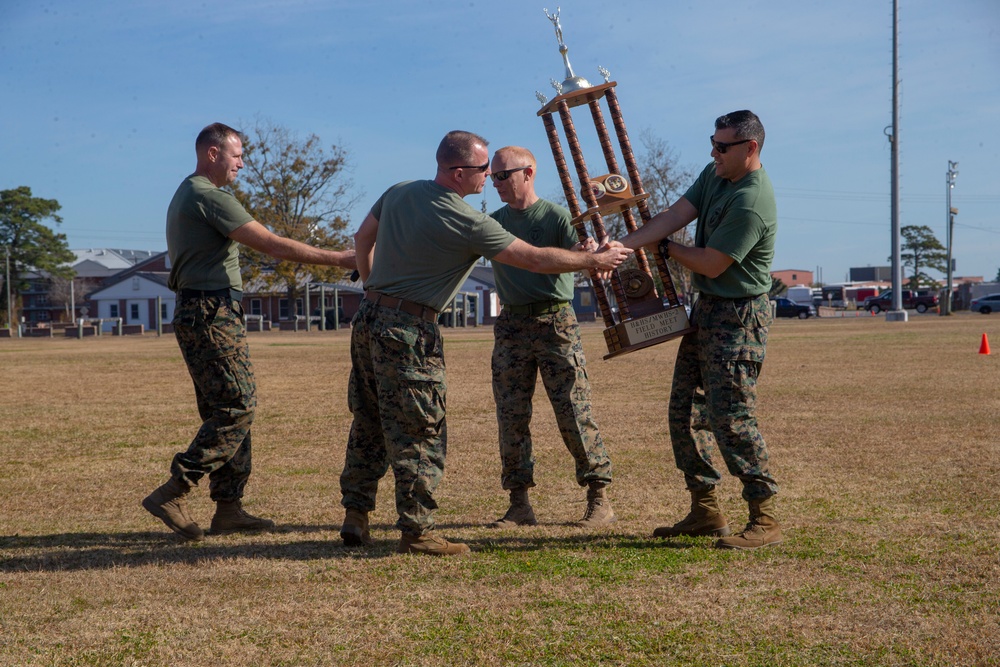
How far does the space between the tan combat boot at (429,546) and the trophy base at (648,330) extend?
1.43m

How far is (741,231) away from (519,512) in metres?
2.18

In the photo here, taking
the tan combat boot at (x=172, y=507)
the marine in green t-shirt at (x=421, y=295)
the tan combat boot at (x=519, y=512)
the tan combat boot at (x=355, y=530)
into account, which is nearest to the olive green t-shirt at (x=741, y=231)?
the marine in green t-shirt at (x=421, y=295)

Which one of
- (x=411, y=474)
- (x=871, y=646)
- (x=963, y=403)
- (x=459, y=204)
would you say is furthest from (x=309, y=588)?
(x=963, y=403)

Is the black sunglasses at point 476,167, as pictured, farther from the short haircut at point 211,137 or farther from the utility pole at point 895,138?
the utility pole at point 895,138

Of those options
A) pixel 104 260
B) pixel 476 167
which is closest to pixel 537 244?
pixel 476 167

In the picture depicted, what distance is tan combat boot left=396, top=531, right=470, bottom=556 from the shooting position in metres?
5.10

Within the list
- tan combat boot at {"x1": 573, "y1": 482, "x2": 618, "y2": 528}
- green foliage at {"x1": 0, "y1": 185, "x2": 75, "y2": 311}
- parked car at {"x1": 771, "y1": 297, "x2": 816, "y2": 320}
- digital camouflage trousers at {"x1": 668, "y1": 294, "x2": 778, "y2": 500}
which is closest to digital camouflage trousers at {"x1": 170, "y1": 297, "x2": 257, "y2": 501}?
tan combat boot at {"x1": 573, "y1": 482, "x2": 618, "y2": 528}

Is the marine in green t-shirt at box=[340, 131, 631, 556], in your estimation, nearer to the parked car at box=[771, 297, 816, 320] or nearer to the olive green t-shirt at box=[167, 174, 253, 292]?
the olive green t-shirt at box=[167, 174, 253, 292]

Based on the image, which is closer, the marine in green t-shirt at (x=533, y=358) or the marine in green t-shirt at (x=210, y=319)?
the marine in green t-shirt at (x=210, y=319)

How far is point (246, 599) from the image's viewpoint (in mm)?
4328

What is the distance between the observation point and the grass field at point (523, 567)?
12.2 ft

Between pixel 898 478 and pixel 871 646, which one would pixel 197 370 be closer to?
pixel 871 646

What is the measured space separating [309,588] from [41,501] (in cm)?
320

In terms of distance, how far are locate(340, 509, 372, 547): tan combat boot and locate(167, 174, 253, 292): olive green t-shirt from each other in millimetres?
1481
